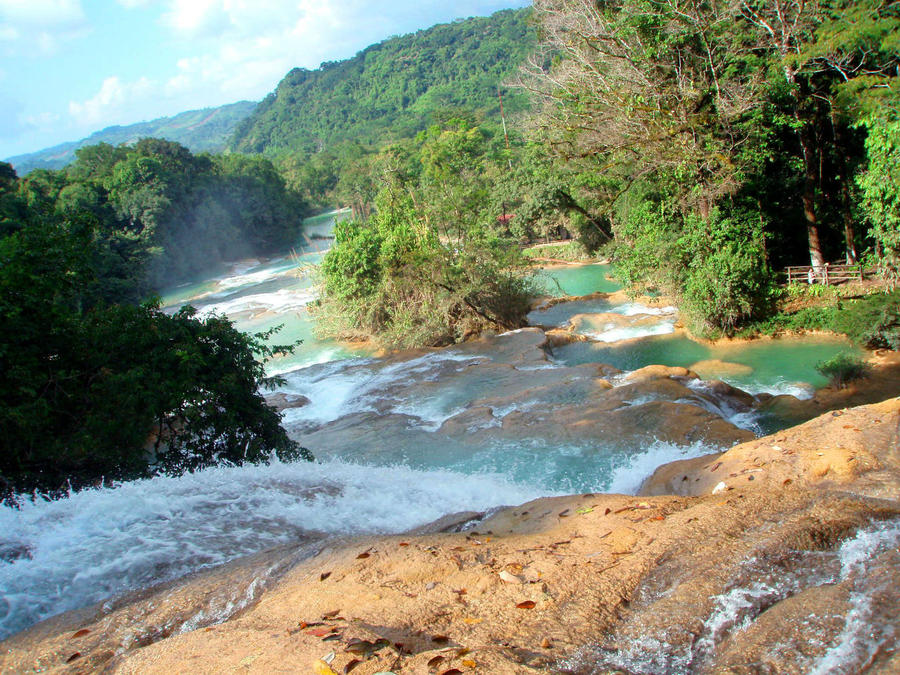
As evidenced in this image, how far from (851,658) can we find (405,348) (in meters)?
17.0

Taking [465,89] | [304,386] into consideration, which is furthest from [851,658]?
[465,89]

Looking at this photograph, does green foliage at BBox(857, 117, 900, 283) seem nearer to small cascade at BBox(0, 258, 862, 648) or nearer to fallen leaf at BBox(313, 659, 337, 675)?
small cascade at BBox(0, 258, 862, 648)

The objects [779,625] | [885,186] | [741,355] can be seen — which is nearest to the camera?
[779,625]

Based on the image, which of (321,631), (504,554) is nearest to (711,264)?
(504,554)

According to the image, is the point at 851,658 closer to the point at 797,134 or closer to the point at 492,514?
the point at 492,514

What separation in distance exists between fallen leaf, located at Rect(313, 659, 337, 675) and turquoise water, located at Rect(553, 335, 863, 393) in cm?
1296

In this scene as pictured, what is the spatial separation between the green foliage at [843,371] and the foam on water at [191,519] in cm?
758

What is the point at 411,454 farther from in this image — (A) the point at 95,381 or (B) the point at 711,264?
(B) the point at 711,264

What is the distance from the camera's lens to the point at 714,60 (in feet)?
54.2

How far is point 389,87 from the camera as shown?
16900 cm

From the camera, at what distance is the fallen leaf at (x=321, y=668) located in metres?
2.70

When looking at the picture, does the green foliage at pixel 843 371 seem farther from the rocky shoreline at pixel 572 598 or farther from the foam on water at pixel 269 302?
the foam on water at pixel 269 302

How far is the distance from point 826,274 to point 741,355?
3.88m

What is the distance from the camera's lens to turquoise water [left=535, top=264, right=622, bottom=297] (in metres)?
28.3
